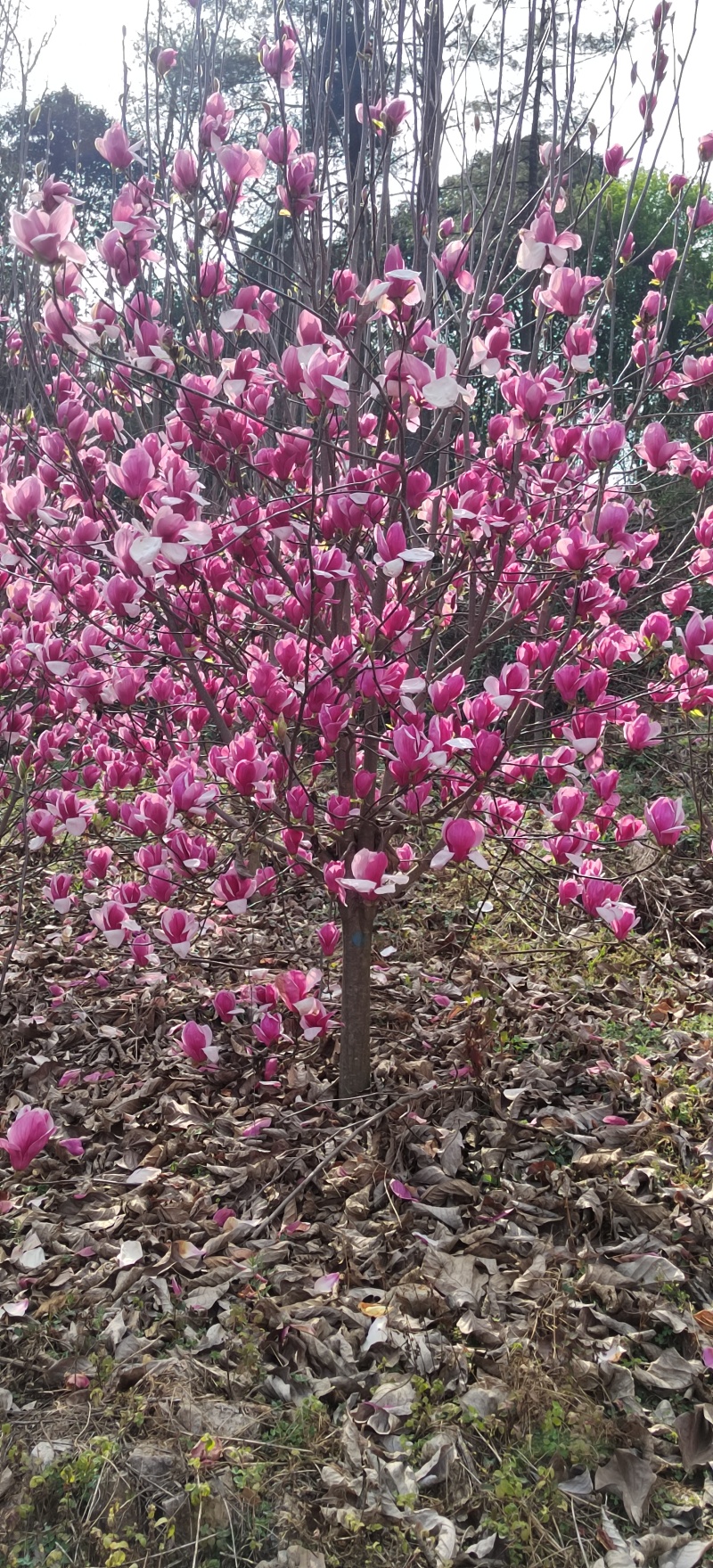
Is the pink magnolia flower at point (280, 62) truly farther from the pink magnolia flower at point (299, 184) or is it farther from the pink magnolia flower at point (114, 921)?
the pink magnolia flower at point (114, 921)

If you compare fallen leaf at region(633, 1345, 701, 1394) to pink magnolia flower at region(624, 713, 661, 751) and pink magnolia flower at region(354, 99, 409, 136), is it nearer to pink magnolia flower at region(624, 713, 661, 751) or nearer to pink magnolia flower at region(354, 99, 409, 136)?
pink magnolia flower at region(624, 713, 661, 751)

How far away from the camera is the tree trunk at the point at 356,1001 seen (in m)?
2.52

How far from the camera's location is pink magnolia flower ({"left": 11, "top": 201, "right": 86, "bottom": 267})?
1702 millimetres

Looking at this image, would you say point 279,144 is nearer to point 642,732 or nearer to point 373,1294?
point 642,732

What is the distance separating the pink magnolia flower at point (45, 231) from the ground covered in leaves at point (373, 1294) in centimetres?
168

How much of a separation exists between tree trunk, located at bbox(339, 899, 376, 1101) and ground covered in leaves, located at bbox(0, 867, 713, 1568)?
0.08 metres

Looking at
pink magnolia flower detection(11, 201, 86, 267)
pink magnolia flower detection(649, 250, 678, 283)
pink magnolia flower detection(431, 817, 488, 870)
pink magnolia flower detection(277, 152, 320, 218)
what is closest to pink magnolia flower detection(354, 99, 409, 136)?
pink magnolia flower detection(277, 152, 320, 218)

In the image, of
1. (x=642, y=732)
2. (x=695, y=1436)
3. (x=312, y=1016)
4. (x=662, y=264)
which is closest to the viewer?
(x=695, y=1436)

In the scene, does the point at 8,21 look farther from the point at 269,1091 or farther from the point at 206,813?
the point at 269,1091

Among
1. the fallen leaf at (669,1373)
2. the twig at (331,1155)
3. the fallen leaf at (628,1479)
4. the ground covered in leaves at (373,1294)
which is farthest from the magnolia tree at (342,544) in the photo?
the fallen leaf at (628,1479)

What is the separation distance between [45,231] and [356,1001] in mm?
1839

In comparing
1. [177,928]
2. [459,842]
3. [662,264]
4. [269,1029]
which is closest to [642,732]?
[459,842]

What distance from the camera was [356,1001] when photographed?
2553 millimetres

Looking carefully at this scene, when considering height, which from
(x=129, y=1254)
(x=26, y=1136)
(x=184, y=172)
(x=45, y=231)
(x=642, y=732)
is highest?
(x=184, y=172)
